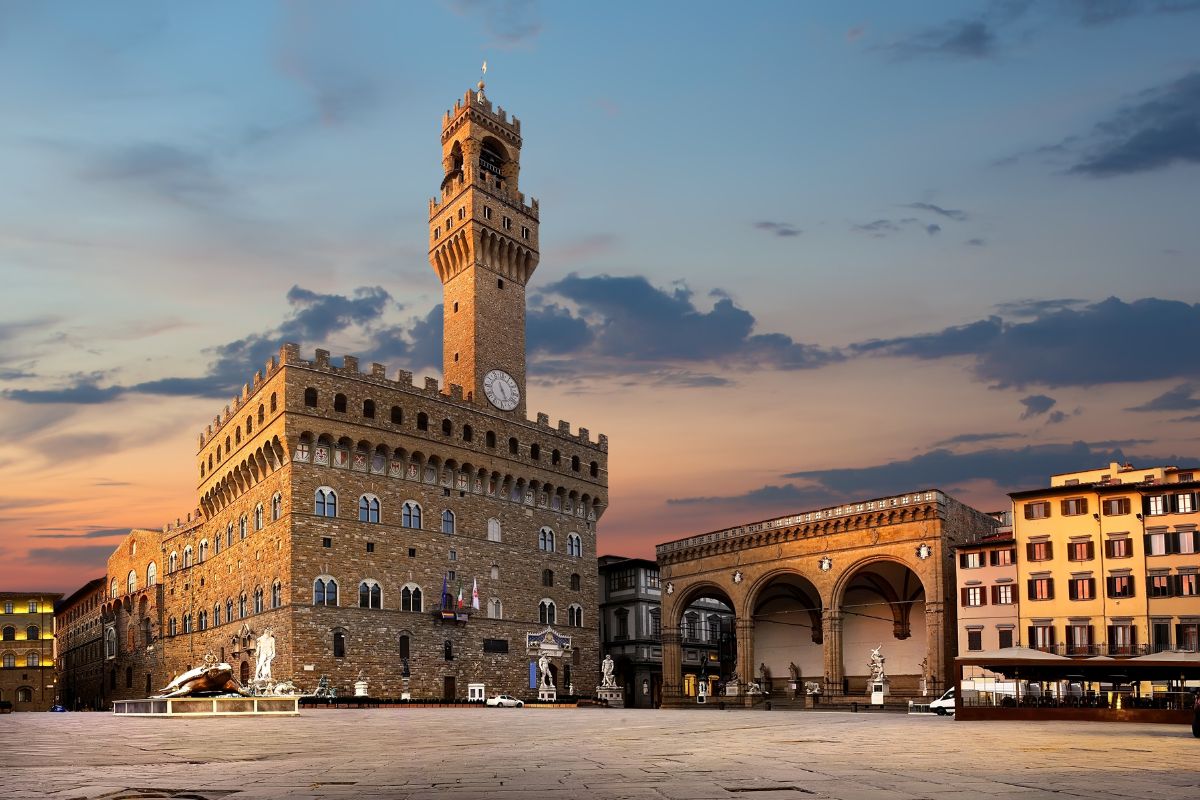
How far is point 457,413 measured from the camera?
6444 cm

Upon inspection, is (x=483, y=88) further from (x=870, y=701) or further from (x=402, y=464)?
(x=870, y=701)

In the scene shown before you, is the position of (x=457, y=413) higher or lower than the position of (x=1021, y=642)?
higher

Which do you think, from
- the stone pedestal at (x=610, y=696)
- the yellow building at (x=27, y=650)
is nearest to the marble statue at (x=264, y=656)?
the stone pedestal at (x=610, y=696)

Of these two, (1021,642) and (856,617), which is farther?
(856,617)

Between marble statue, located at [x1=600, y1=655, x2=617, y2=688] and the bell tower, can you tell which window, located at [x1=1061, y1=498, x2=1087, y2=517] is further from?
the bell tower

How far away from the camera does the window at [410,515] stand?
60469mm

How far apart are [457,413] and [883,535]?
81.7 feet

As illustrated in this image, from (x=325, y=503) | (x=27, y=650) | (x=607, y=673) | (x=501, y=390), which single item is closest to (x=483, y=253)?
(x=501, y=390)

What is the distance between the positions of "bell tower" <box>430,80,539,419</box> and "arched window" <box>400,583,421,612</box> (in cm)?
1247

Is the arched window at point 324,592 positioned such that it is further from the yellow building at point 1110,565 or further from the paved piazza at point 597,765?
the yellow building at point 1110,565

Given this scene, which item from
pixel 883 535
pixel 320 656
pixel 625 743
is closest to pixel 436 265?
pixel 320 656

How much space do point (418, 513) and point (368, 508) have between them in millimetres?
3339

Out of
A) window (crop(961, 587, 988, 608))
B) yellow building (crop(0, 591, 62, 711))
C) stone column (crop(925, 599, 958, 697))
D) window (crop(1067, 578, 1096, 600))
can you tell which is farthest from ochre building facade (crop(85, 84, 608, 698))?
window (crop(1067, 578, 1096, 600))

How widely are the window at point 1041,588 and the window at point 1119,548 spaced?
2.81m
